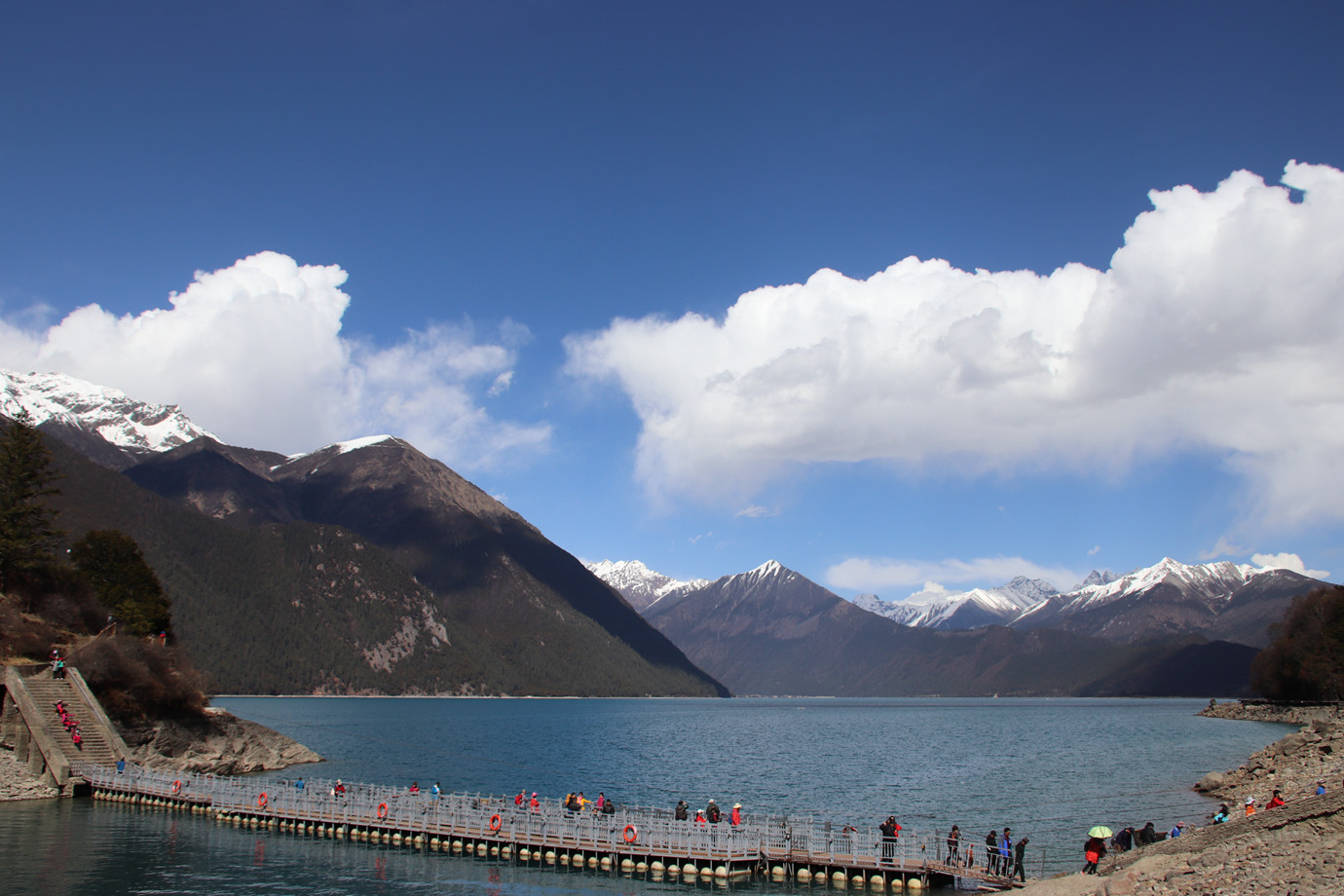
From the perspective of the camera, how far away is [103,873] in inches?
1547

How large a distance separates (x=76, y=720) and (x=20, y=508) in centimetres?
2746

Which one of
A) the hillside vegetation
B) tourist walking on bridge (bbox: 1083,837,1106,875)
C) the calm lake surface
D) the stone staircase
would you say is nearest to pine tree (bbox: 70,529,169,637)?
Answer: the calm lake surface

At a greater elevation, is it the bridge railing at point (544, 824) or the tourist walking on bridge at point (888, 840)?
the tourist walking on bridge at point (888, 840)

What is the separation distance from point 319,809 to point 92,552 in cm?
6940

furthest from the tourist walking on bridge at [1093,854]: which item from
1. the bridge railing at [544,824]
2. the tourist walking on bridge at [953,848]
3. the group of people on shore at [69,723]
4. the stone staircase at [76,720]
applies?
the group of people on shore at [69,723]

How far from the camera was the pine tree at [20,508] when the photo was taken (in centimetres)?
7794

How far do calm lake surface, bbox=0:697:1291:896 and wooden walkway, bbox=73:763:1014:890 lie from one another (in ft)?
4.96

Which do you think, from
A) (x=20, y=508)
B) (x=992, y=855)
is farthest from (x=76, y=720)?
(x=992, y=855)

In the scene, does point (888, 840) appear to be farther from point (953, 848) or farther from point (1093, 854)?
point (1093, 854)

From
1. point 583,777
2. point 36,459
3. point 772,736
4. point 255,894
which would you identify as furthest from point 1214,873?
point 772,736

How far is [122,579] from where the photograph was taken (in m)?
104

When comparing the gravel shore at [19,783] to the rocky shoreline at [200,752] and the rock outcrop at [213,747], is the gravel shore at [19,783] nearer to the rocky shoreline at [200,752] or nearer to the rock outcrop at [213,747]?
the rocky shoreline at [200,752]

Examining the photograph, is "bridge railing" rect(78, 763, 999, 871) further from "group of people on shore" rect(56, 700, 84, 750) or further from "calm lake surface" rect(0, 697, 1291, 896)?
"group of people on shore" rect(56, 700, 84, 750)

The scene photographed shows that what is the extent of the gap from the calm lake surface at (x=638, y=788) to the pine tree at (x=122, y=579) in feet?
86.5
